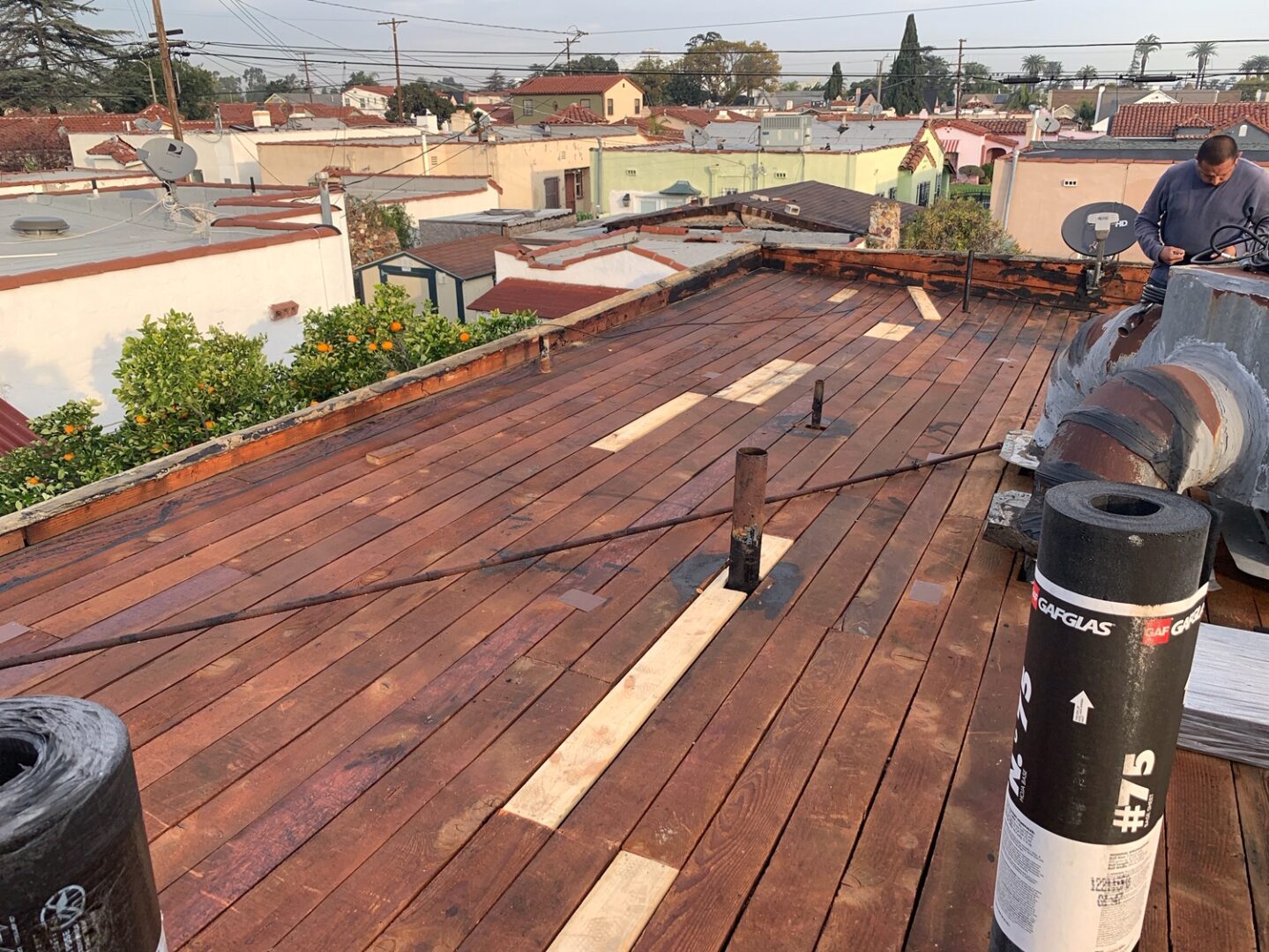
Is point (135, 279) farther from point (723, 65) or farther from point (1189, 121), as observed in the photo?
point (723, 65)

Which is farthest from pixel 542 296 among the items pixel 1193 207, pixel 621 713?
pixel 621 713

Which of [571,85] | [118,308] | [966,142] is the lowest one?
[118,308]

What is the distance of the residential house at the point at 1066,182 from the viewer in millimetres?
26953

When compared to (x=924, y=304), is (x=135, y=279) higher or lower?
lower

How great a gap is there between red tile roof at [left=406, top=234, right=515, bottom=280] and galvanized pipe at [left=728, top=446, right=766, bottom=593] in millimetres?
19990

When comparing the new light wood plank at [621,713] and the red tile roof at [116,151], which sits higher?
the red tile roof at [116,151]

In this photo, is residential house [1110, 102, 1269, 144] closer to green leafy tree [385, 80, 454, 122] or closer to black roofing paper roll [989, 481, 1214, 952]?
black roofing paper roll [989, 481, 1214, 952]

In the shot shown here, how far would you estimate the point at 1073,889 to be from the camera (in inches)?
78.4

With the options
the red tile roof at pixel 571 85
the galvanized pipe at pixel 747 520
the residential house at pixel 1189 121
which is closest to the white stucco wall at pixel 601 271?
the galvanized pipe at pixel 747 520

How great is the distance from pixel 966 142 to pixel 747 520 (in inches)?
2268

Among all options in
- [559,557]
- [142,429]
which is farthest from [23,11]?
[559,557]

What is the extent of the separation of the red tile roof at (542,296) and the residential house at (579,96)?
182ft

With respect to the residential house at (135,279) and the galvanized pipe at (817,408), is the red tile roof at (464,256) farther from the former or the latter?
the galvanized pipe at (817,408)

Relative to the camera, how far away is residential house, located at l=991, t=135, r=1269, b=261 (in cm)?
2695
